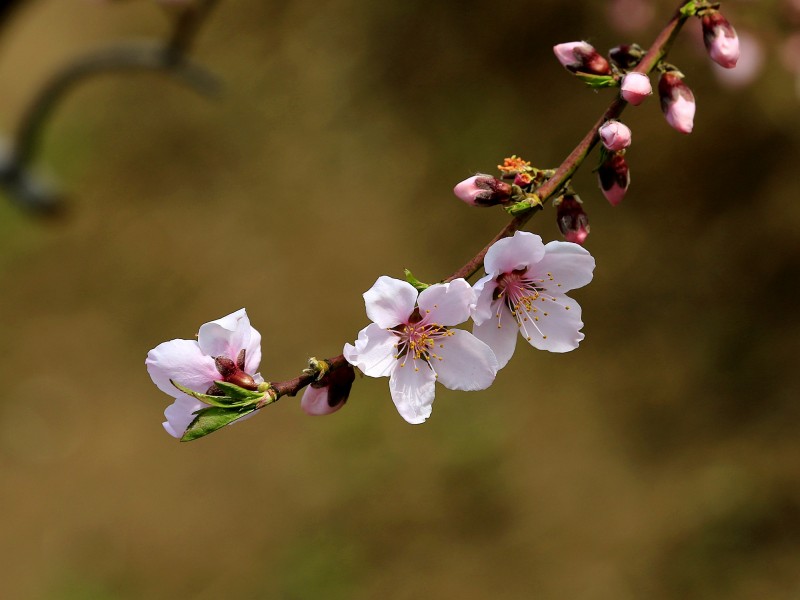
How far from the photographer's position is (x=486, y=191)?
1.06 m

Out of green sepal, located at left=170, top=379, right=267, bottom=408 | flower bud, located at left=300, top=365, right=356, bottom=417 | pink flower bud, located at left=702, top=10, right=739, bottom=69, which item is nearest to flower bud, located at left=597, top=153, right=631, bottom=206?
pink flower bud, located at left=702, top=10, right=739, bottom=69

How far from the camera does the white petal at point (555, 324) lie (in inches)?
47.4

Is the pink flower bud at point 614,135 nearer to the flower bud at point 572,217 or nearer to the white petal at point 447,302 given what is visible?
the flower bud at point 572,217

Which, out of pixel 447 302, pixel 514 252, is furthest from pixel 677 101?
pixel 447 302

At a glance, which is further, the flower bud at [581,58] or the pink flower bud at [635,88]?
the flower bud at [581,58]

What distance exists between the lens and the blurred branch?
2.50m

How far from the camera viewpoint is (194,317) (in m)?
4.39

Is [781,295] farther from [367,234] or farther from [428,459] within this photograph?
[367,234]

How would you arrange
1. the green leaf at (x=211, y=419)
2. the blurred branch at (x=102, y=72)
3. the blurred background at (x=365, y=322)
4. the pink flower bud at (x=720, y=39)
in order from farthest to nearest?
1. the blurred background at (x=365, y=322)
2. the blurred branch at (x=102, y=72)
3. the pink flower bud at (x=720, y=39)
4. the green leaf at (x=211, y=419)

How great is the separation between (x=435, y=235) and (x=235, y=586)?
2.04m

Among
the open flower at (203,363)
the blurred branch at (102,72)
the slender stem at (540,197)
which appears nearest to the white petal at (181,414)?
the open flower at (203,363)

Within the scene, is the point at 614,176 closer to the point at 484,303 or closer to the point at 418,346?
Result: the point at 484,303

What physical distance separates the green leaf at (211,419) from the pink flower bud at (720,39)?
Result: 2.69 feet

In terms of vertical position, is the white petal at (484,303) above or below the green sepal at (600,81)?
below
